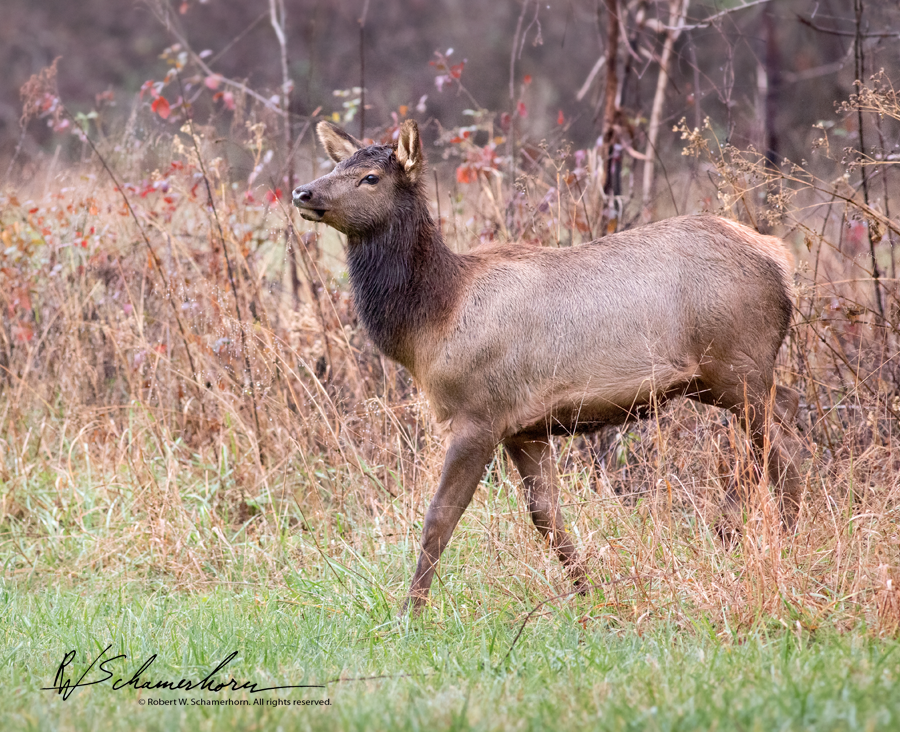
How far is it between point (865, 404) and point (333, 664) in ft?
11.6

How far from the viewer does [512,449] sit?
16.9 ft

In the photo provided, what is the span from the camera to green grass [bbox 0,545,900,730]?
318 cm

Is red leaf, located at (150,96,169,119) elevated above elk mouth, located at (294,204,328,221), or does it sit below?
above

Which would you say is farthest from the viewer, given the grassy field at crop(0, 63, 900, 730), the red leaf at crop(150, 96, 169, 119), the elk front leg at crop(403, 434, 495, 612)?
the red leaf at crop(150, 96, 169, 119)

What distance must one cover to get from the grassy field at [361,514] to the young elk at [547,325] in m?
0.21

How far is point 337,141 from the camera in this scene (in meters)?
5.27

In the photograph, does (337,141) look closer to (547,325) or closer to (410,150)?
(410,150)

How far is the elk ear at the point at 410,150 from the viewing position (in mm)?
4883

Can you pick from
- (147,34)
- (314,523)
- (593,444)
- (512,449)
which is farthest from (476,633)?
(147,34)

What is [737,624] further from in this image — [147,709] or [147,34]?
[147,34]
